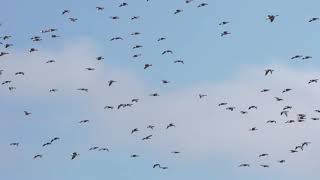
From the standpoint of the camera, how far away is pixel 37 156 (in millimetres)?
121875

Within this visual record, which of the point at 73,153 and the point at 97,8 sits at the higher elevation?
the point at 97,8

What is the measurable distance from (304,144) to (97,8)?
3135 cm

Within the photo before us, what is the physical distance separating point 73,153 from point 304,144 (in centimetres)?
2937

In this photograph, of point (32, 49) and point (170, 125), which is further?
point (170, 125)

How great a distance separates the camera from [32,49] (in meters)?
114

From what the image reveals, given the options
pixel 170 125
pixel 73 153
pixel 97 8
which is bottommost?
pixel 73 153

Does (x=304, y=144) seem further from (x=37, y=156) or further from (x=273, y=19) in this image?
(x=37, y=156)

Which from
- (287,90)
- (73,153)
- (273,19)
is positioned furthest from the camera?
(73,153)

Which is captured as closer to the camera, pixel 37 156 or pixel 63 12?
pixel 63 12

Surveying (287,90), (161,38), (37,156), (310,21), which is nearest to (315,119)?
(287,90)

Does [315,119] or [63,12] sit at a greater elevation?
[63,12]

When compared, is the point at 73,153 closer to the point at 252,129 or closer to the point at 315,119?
the point at 252,129

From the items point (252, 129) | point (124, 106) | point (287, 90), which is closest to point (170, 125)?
point (124, 106)

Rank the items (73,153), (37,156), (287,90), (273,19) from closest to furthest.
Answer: (273,19) → (287,90) → (73,153) → (37,156)
